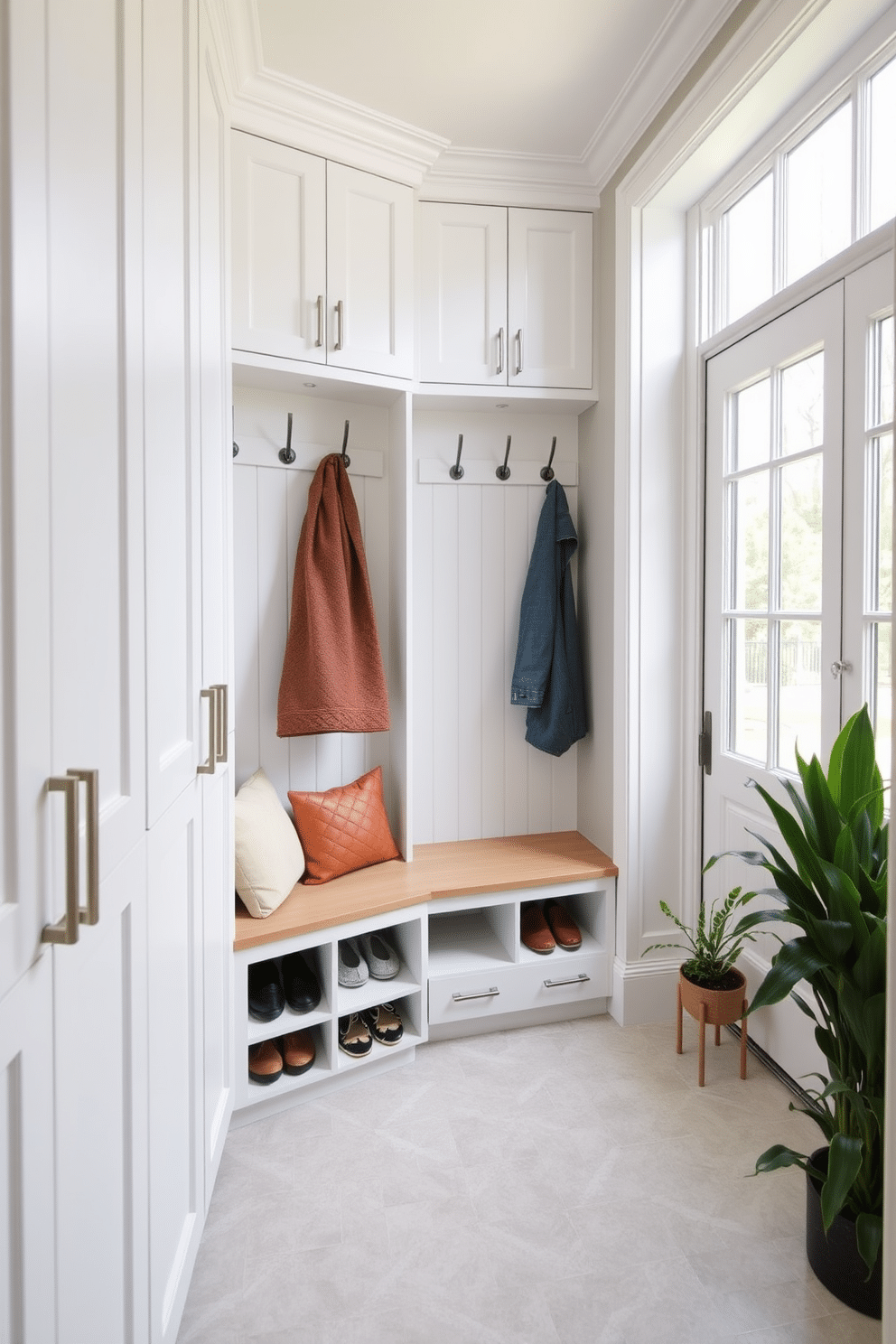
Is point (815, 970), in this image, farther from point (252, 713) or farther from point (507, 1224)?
point (252, 713)

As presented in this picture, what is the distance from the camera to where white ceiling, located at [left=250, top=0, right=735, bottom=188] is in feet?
5.68

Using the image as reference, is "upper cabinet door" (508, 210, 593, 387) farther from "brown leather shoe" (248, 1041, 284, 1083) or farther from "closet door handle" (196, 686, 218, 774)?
"brown leather shoe" (248, 1041, 284, 1083)

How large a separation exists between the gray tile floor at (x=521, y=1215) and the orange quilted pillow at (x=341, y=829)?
591mm

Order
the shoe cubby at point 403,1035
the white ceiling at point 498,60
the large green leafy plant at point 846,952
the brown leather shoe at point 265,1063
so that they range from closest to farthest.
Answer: the large green leafy plant at point 846,952
the white ceiling at point 498,60
the brown leather shoe at point 265,1063
the shoe cubby at point 403,1035

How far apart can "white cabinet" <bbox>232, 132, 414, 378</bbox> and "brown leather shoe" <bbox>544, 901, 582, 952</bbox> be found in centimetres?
177

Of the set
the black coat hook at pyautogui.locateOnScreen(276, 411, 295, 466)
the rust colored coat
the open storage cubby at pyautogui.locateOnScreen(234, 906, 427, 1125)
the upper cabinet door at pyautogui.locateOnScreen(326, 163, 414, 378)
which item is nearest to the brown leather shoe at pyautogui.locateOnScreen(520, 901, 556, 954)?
the open storage cubby at pyautogui.locateOnScreen(234, 906, 427, 1125)

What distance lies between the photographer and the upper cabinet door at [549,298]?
7.80 feet

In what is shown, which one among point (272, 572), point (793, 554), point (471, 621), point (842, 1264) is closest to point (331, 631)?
point (272, 572)

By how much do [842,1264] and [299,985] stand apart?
4.38 feet

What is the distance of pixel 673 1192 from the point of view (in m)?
1.62

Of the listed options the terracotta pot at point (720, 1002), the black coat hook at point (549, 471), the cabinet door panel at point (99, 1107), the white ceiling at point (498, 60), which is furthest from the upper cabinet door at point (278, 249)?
the terracotta pot at point (720, 1002)

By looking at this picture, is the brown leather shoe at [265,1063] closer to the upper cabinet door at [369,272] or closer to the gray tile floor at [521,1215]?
the gray tile floor at [521,1215]

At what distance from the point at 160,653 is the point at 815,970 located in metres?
1.20

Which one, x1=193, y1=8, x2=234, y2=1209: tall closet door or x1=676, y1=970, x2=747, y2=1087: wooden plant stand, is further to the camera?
x1=676, y1=970, x2=747, y2=1087: wooden plant stand
